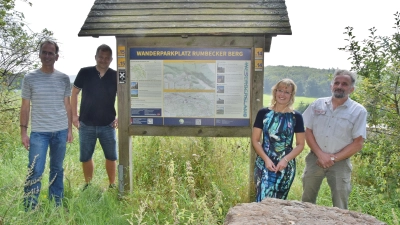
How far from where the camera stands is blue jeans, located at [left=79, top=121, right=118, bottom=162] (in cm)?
493

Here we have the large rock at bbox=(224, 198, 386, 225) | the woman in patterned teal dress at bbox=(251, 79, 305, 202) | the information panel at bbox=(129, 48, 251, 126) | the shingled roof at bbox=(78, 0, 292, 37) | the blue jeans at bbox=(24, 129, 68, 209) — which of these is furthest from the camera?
the information panel at bbox=(129, 48, 251, 126)

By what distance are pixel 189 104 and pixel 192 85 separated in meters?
0.28

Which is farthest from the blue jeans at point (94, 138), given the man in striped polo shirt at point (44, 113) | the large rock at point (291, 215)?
the large rock at point (291, 215)

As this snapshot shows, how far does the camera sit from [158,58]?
4.61 meters

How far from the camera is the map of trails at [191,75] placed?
4.57 m

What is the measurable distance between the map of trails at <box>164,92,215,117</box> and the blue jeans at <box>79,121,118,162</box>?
103 cm

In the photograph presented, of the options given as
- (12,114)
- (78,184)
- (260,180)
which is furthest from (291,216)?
(12,114)

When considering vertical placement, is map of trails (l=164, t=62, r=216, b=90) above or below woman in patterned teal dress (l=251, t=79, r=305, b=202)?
above

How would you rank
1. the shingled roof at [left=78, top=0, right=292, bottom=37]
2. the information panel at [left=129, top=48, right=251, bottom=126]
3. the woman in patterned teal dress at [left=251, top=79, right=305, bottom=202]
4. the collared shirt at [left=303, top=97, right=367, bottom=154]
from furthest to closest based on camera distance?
the information panel at [left=129, top=48, right=251, bottom=126], the shingled roof at [left=78, top=0, right=292, bottom=37], the collared shirt at [left=303, top=97, right=367, bottom=154], the woman in patterned teal dress at [left=251, top=79, right=305, bottom=202]

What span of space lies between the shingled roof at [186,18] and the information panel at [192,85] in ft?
0.94

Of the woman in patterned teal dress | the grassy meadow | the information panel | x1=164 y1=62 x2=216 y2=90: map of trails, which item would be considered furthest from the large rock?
x1=164 y1=62 x2=216 y2=90: map of trails

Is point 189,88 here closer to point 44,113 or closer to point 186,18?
point 186,18

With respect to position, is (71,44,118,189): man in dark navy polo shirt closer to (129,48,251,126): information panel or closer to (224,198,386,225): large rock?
(129,48,251,126): information panel

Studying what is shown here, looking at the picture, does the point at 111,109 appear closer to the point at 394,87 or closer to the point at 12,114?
the point at 12,114
